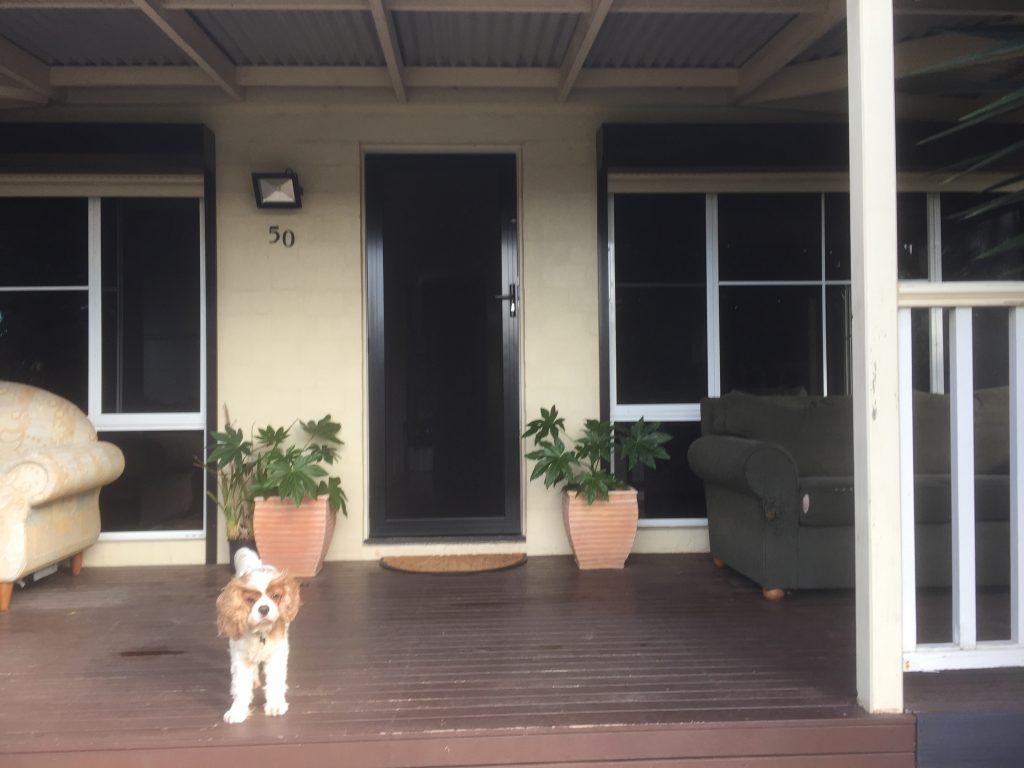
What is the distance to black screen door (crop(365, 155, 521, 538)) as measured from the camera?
4734mm

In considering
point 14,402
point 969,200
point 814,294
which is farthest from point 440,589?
point 969,200

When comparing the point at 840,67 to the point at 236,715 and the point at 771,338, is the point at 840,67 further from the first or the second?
the point at 236,715

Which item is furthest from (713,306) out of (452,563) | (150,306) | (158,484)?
(158,484)

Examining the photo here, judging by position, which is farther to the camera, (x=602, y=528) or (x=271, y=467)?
(x=602, y=528)

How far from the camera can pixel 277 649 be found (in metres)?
2.41

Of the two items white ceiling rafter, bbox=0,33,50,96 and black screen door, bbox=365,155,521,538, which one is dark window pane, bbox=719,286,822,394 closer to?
black screen door, bbox=365,155,521,538

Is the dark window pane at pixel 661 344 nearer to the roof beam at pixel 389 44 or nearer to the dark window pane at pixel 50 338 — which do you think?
the roof beam at pixel 389 44

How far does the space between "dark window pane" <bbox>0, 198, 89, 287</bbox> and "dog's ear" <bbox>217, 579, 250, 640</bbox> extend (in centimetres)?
293

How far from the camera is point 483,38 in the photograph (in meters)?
4.08

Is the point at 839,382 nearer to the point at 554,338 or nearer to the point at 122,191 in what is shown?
the point at 554,338

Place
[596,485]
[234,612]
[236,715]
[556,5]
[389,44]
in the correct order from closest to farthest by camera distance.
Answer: [234,612], [236,715], [556,5], [389,44], [596,485]

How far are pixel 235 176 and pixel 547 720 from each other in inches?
133

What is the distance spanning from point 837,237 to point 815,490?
5.79 feet

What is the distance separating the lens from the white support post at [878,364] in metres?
2.35
